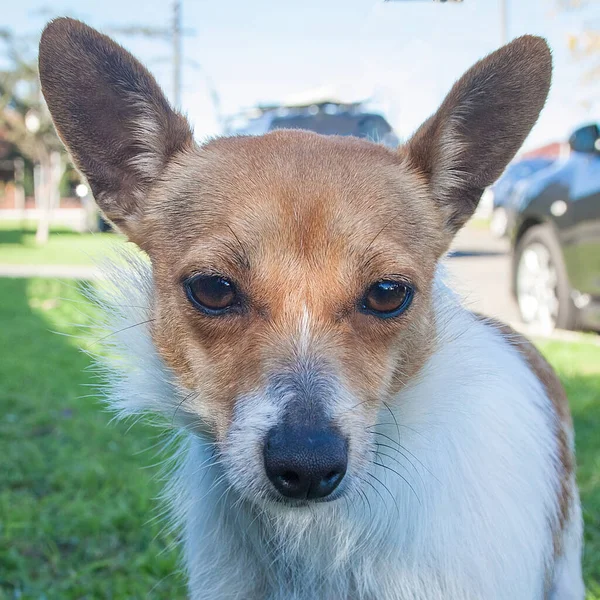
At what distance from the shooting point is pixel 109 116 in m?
2.49

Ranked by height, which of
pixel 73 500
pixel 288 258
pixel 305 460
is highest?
pixel 288 258

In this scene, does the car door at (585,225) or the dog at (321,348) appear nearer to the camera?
the dog at (321,348)

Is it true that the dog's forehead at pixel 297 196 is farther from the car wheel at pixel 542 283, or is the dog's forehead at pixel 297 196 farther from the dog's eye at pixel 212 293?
the car wheel at pixel 542 283

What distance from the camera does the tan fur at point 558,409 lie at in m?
2.65

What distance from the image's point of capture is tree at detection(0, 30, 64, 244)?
24672mm

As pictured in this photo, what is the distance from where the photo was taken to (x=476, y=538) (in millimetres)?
2129

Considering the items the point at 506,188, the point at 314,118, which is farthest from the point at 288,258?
the point at 506,188

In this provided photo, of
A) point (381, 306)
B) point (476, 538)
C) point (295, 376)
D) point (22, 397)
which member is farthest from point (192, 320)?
point (22, 397)

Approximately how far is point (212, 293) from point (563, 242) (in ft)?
19.4

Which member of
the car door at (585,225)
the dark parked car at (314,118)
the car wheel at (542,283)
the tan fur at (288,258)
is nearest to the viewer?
the tan fur at (288,258)

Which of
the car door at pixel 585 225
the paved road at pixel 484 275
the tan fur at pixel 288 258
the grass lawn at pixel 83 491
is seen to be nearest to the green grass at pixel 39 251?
the paved road at pixel 484 275

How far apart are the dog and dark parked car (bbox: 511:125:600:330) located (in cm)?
450

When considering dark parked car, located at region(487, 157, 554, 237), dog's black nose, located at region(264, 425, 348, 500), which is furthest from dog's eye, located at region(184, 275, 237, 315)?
dark parked car, located at region(487, 157, 554, 237)

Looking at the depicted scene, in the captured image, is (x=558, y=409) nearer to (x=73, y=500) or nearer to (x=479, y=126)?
(x=479, y=126)
